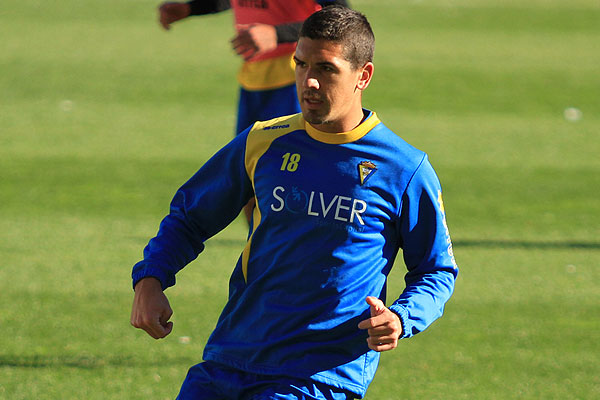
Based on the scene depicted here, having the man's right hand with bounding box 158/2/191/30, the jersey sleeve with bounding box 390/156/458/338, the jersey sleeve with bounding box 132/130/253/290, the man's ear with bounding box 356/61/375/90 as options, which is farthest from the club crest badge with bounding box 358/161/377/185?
the man's right hand with bounding box 158/2/191/30

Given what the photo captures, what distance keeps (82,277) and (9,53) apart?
7554 mm

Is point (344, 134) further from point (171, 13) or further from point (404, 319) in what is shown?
point (171, 13)

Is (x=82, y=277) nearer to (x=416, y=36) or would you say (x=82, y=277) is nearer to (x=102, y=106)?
(x=102, y=106)

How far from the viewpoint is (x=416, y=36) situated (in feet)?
47.3

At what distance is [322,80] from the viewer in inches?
117

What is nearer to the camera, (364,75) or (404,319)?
(404,319)

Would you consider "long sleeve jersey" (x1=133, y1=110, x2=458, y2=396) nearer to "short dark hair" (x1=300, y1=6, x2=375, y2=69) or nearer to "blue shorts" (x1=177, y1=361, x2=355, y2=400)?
"blue shorts" (x1=177, y1=361, x2=355, y2=400)

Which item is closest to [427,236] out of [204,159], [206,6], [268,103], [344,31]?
[344,31]

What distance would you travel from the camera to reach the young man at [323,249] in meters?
2.98

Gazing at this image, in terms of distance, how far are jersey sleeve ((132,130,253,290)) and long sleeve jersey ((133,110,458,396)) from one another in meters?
0.05

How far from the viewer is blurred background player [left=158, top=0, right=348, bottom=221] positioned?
5344mm

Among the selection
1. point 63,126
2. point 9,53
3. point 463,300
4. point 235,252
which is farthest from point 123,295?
point 9,53

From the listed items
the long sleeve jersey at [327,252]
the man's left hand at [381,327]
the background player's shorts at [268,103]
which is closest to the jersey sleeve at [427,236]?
the long sleeve jersey at [327,252]

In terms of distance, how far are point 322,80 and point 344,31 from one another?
161mm
